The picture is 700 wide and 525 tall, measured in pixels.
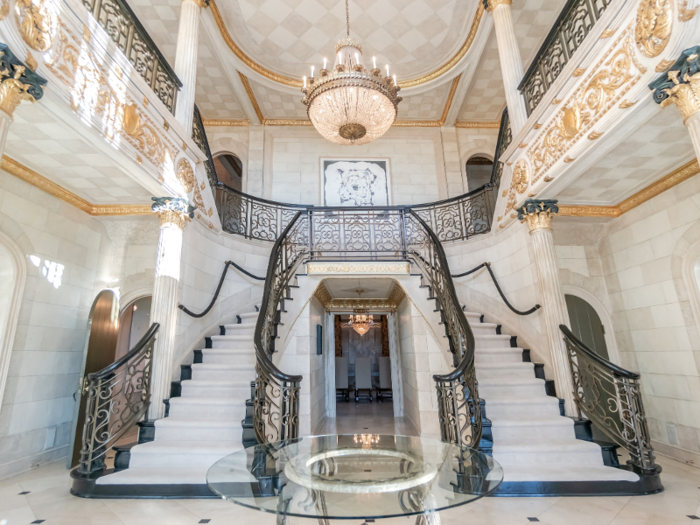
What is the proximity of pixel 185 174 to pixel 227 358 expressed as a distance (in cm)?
259

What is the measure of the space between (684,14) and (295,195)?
734 cm

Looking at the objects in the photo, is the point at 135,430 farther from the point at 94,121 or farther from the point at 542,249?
the point at 542,249

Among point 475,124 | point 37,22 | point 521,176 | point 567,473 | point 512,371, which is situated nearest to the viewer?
point 37,22

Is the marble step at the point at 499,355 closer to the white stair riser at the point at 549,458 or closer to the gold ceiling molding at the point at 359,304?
the white stair riser at the point at 549,458

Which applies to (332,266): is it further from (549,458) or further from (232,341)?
(549,458)

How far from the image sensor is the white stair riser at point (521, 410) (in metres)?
4.22

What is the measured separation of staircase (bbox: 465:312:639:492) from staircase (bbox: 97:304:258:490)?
8.99 ft

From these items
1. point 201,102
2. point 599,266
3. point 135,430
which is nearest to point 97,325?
point 135,430

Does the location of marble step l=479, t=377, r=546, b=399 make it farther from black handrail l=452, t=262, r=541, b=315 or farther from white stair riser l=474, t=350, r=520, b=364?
black handrail l=452, t=262, r=541, b=315

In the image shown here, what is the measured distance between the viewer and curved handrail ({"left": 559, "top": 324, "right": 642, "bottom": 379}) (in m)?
3.64

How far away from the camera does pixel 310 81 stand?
180 inches

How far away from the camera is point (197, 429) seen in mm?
3934

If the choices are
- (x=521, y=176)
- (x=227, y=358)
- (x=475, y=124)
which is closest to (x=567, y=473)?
(x=521, y=176)

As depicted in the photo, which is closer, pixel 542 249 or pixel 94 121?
pixel 94 121
